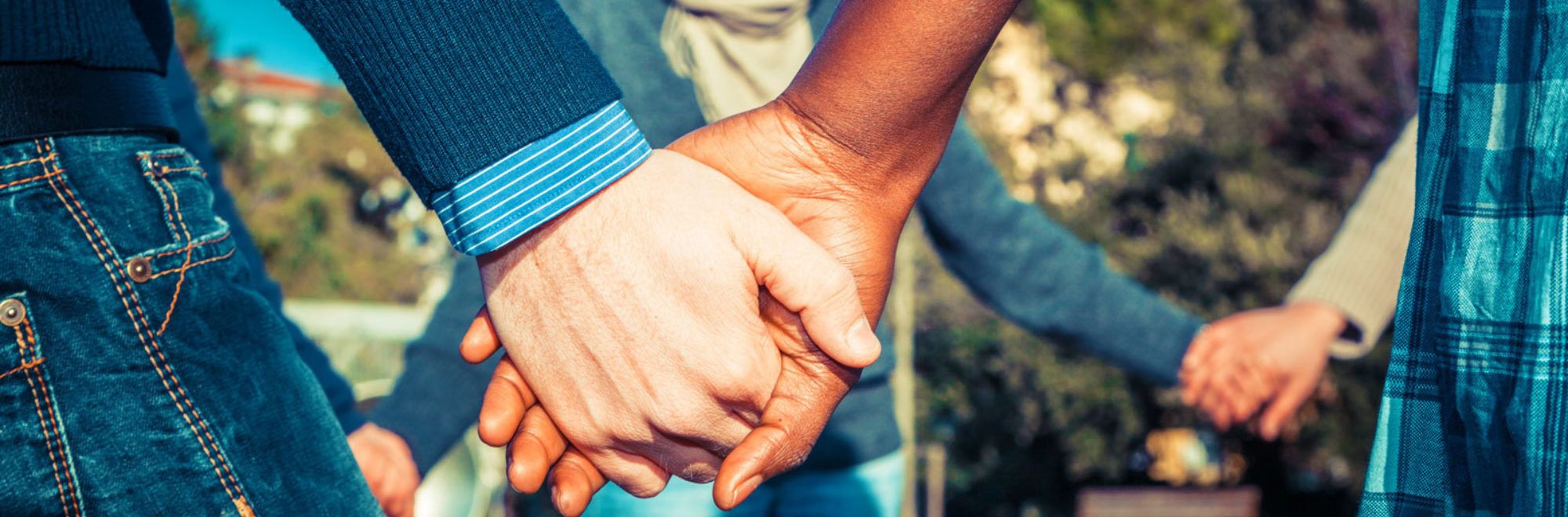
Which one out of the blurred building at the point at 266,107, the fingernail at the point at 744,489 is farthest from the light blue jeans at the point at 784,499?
the blurred building at the point at 266,107

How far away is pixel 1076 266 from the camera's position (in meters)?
2.35

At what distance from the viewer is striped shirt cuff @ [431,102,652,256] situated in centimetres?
105

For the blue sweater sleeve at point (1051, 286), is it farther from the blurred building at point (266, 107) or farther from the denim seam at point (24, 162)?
the blurred building at point (266, 107)


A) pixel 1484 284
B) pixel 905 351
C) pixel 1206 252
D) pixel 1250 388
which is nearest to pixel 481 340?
pixel 1484 284

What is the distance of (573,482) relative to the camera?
121 cm

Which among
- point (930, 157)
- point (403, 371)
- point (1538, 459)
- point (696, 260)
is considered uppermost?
point (930, 157)

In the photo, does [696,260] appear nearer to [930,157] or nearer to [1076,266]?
[930,157]

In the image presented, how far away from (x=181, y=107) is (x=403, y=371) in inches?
26.1

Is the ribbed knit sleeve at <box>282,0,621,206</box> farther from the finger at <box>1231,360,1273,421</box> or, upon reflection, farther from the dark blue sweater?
the finger at <box>1231,360,1273,421</box>

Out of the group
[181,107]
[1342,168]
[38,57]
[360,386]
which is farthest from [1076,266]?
[1342,168]

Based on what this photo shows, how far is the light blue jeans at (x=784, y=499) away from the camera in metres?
2.08

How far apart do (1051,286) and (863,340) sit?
128 cm

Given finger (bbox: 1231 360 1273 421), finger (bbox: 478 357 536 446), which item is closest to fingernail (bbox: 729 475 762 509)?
finger (bbox: 478 357 536 446)

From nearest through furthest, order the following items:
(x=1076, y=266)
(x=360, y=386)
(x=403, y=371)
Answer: (x=403, y=371) < (x=1076, y=266) < (x=360, y=386)
